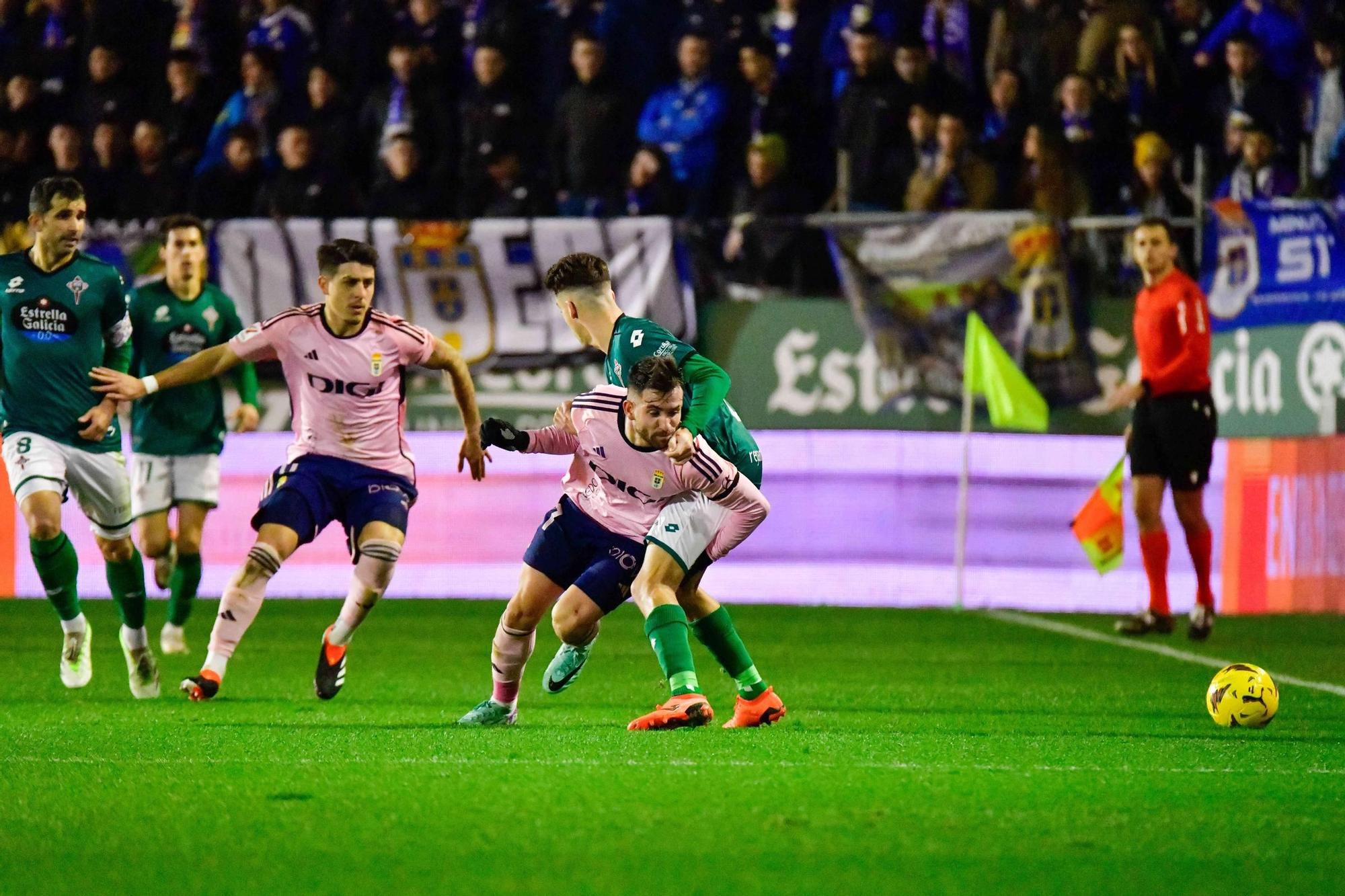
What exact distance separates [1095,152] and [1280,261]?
199 centimetres

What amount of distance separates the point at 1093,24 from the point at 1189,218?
2498 millimetres

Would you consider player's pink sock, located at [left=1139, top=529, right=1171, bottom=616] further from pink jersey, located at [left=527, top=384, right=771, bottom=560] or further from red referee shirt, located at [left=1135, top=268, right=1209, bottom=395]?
pink jersey, located at [left=527, top=384, right=771, bottom=560]

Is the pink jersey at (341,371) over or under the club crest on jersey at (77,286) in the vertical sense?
under

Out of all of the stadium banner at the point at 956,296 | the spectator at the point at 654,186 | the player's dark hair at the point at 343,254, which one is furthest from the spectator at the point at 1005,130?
the player's dark hair at the point at 343,254

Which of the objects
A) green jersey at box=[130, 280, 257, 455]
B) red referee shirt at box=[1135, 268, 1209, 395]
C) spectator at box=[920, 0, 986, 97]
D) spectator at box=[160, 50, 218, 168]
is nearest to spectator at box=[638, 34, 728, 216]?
spectator at box=[920, 0, 986, 97]

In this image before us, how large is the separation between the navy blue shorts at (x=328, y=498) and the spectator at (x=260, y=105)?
7.77 m

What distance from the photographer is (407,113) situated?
1537 cm

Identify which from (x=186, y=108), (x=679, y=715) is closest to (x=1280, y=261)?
(x=679, y=715)

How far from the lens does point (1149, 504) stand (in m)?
11.4

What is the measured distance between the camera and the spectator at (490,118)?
49.1 feet

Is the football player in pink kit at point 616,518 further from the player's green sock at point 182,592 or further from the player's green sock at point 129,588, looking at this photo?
the player's green sock at point 182,592

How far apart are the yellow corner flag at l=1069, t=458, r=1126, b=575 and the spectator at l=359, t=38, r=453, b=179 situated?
5.37 m

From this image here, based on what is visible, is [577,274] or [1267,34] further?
[1267,34]

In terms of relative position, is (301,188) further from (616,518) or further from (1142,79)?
(616,518)
